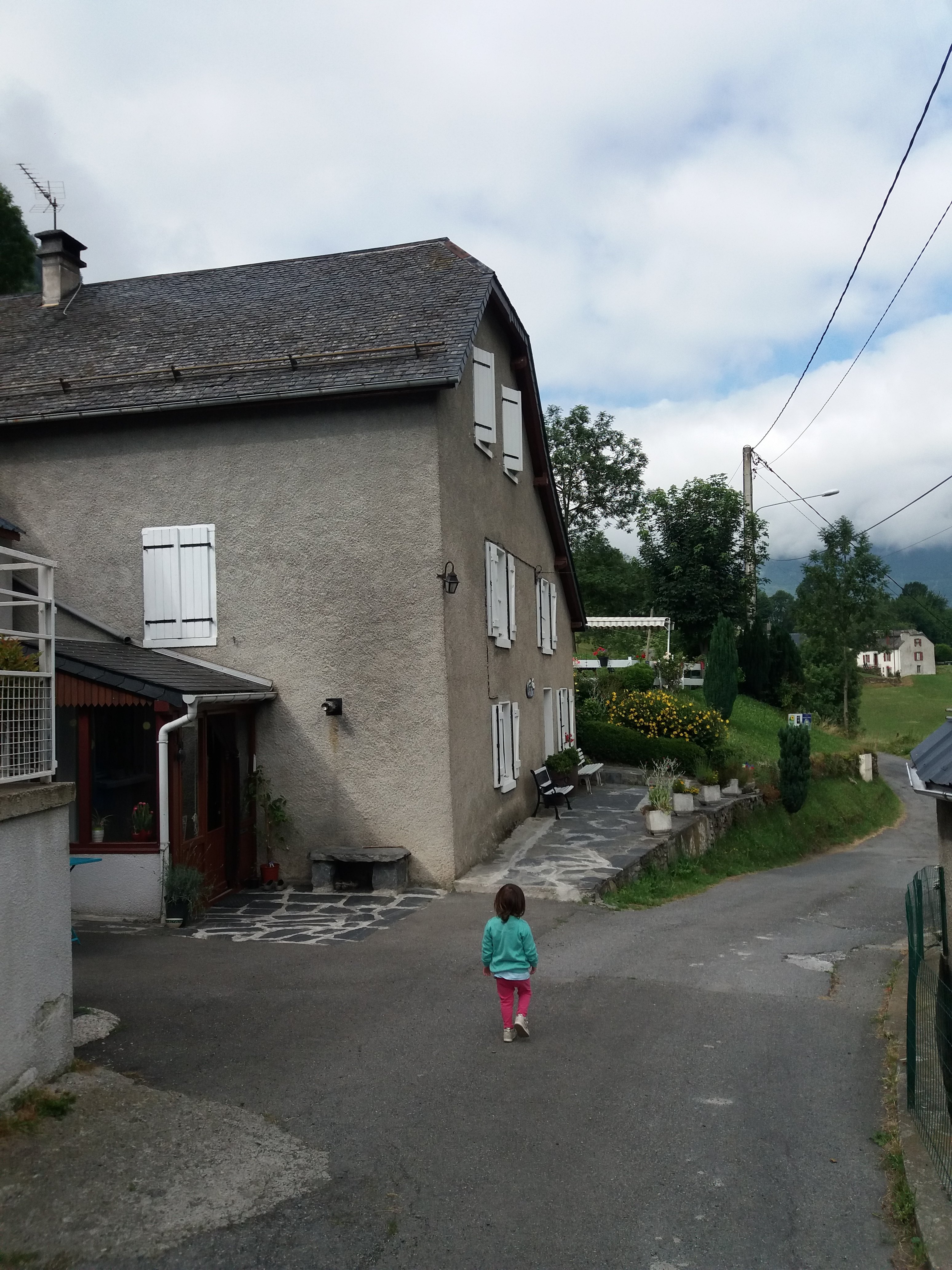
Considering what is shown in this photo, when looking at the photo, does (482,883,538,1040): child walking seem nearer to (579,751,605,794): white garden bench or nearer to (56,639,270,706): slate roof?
(56,639,270,706): slate roof

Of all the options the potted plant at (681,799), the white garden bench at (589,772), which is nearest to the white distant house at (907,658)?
the white garden bench at (589,772)

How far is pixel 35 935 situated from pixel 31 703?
1.40 m

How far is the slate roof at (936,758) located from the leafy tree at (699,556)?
3032 centimetres

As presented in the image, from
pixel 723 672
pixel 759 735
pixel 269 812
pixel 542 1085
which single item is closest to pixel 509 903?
pixel 542 1085

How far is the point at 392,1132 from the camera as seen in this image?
5.30m

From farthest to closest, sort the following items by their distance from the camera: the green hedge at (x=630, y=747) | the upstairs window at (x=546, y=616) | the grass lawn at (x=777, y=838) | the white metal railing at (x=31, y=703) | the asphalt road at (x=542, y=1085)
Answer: the green hedge at (x=630, y=747), the upstairs window at (x=546, y=616), the grass lawn at (x=777, y=838), the white metal railing at (x=31, y=703), the asphalt road at (x=542, y=1085)

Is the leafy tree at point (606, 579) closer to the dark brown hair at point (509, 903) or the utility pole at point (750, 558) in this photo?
the utility pole at point (750, 558)

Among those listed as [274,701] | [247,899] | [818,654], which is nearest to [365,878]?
[247,899]

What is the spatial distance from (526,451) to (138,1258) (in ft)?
49.1

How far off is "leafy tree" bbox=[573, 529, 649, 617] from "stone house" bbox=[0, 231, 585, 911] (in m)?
36.0

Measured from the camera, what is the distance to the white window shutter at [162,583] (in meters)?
12.7

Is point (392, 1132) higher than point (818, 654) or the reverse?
the reverse

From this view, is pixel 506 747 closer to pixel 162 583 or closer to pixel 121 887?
pixel 162 583

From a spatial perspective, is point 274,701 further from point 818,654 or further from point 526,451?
point 818,654
